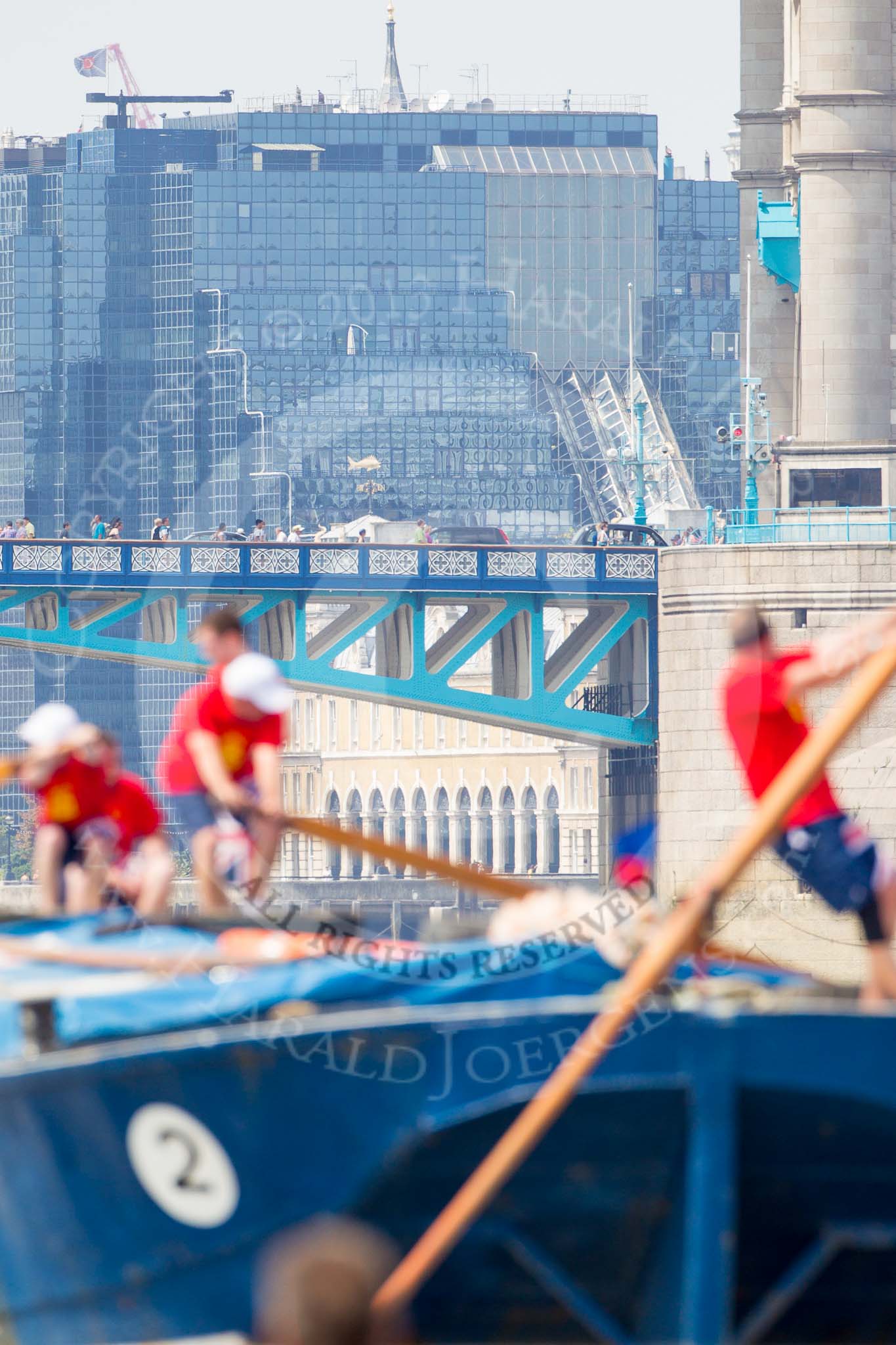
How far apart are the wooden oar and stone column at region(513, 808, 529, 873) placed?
118666 mm


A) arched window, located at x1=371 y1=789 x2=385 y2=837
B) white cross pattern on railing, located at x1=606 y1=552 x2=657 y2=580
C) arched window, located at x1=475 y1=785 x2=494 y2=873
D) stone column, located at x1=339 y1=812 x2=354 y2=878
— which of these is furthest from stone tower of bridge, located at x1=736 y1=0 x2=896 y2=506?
arched window, located at x1=475 y1=785 x2=494 y2=873

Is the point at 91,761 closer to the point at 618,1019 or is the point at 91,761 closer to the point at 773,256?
the point at 618,1019

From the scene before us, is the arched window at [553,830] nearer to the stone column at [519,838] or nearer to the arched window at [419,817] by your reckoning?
the stone column at [519,838]

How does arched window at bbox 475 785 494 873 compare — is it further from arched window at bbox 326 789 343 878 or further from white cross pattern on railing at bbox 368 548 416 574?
white cross pattern on railing at bbox 368 548 416 574

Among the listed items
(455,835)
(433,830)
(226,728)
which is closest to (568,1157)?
(226,728)

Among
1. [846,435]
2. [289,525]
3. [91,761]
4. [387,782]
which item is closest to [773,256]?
[846,435]

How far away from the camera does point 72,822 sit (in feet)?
45.8

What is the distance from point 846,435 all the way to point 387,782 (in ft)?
271

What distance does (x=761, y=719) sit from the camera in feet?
38.3

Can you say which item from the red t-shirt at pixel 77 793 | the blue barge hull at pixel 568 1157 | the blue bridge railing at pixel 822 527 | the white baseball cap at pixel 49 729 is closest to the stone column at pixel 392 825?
the blue bridge railing at pixel 822 527

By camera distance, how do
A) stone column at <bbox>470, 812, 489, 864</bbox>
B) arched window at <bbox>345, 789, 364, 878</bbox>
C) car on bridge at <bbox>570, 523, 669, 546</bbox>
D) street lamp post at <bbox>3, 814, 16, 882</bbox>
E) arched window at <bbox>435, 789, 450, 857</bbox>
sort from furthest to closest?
street lamp post at <bbox>3, 814, 16, 882</bbox>
arched window at <bbox>435, 789, 450, 857</bbox>
stone column at <bbox>470, 812, 489, 864</bbox>
arched window at <bbox>345, 789, 364, 878</bbox>
car on bridge at <bbox>570, 523, 669, 546</bbox>

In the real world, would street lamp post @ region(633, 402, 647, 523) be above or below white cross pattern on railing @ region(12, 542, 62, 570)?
above

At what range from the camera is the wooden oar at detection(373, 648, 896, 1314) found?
34.6ft

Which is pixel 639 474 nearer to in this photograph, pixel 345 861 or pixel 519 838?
pixel 345 861
